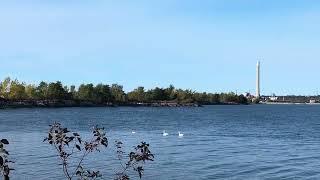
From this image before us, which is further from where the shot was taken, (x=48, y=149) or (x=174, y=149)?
(x=174, y=149)

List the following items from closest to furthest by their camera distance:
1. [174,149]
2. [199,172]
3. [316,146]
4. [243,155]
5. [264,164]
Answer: [199,172]
[264,164]
[243,155]
[174,149]
[316,146]

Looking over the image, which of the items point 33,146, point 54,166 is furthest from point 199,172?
point 33,146

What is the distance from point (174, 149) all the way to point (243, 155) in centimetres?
751

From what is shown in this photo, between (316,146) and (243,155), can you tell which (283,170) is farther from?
(316,146)

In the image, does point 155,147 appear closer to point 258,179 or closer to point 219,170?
point 219,170

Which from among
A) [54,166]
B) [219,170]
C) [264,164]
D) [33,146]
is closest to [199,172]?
[219,170]

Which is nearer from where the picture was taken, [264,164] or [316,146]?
[264,164]

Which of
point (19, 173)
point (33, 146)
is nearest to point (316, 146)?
point (33, 146)

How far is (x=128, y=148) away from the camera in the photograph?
169ft

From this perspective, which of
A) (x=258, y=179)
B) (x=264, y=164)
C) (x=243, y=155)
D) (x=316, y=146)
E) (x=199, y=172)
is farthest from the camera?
(x=316, y=146)

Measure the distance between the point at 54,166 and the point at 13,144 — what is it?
Answer: 18.7 m

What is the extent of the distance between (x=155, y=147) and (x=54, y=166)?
17.7m

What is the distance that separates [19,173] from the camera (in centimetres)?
3309

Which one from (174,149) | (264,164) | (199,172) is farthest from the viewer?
(174,149)
